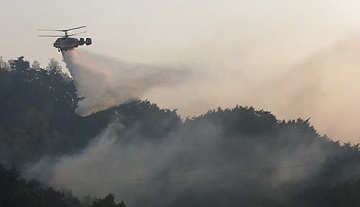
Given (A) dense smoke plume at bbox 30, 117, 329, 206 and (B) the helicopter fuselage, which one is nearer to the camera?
(B) the helicopter fuselage

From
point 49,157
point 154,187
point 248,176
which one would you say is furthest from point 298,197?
point 49,157

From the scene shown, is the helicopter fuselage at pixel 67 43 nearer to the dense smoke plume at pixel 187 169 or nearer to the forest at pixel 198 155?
the forest at pixel 198 155

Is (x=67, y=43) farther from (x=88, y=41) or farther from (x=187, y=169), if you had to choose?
(x=187, y=169)

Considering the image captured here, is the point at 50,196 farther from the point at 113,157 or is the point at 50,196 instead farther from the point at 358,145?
the point at 358,145

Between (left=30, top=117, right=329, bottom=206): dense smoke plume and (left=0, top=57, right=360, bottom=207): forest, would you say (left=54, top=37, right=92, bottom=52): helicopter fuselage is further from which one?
(left=30, top=117, right=329, bottom=206): dense smoke plume

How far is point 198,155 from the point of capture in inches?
4053

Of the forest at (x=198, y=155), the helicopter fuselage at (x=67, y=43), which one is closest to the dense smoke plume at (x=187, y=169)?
the forest at (x=198, y=155)

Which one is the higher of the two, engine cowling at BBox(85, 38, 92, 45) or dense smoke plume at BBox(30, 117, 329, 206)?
engine cowling at BBox(85, 38, 92, 45)

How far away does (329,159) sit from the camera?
3994 inches

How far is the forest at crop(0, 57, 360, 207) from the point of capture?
91.8 m

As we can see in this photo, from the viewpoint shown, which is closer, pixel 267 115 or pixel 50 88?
pixel 267 115

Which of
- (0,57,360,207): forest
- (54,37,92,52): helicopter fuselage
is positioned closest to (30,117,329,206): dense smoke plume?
(0,57,360,207): forest

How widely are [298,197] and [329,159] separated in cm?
1004

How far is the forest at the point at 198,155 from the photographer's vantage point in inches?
3612
